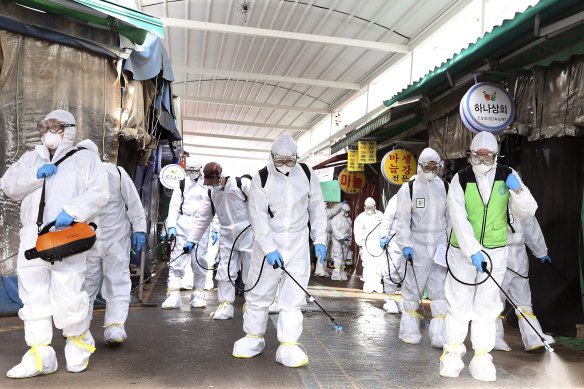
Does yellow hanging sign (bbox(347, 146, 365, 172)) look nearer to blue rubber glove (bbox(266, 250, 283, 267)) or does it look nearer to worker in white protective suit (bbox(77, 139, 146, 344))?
worker in white protective suit (bbox(77, 139, 146, 344))

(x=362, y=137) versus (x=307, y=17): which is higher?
(x=307, y=17)

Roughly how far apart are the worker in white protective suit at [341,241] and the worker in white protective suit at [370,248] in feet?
8.16

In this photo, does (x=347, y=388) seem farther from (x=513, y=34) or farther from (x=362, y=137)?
(x=362, y=137)

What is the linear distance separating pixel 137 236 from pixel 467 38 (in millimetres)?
8840

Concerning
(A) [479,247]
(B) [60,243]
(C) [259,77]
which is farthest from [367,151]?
(B) [60,243]

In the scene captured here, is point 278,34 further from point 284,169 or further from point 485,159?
point 485,159

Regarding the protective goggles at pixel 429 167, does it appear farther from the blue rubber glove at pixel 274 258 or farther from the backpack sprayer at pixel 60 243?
the backpack sprayer at pixel 60 243

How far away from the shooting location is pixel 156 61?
8734 millimetres

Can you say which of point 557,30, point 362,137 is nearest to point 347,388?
point 557,30

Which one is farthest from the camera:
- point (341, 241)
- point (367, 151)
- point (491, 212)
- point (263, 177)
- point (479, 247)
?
point (341, 241)

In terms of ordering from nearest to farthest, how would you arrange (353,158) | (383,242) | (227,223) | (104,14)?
(104,14), (227,223), (383,242), (353,158)

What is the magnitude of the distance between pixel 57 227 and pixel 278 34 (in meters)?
9.52

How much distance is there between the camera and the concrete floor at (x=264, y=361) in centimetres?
465

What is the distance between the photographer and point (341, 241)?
16.5m
